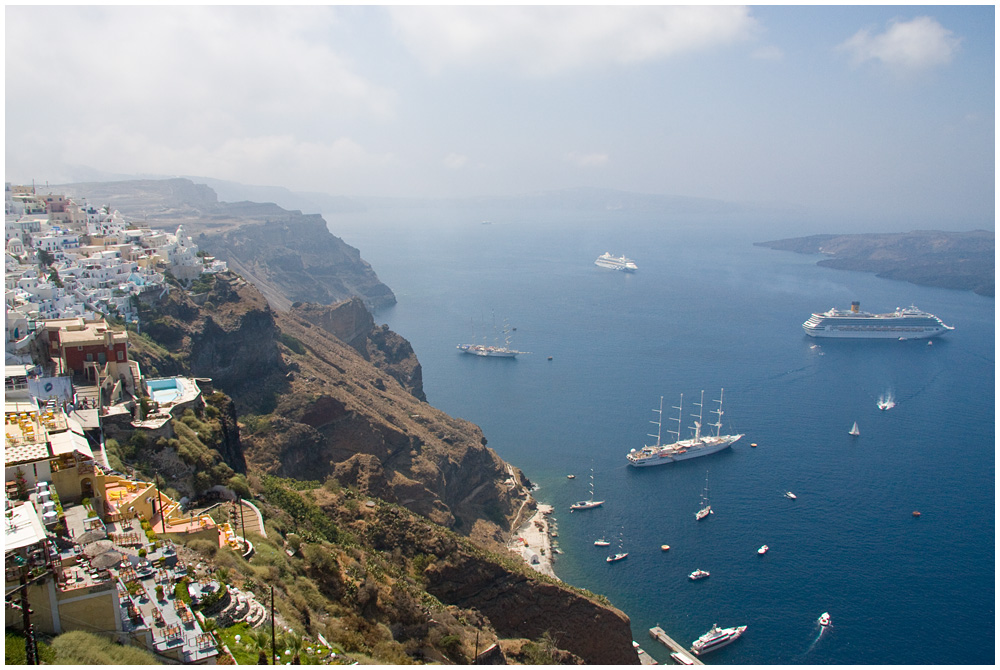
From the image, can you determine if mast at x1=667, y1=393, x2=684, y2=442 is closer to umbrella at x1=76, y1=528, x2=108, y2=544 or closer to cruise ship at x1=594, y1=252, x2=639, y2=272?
umbrella at x1=76, y1=528, x2=108, y2=544

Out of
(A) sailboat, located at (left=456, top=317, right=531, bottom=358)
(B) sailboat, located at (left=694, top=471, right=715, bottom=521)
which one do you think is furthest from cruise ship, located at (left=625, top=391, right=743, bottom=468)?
(A) sailboat, located at (left=456, top=317, right=531, bottom=358)

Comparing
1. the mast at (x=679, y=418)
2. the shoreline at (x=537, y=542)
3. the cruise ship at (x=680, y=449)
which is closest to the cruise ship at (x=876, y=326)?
the mast at (x=679, y=418)

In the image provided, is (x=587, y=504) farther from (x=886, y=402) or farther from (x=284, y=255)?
(x=284, y=255)

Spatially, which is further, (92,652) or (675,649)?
(675,649)

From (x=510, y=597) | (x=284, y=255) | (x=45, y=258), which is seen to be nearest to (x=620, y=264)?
(x=284, y=255)

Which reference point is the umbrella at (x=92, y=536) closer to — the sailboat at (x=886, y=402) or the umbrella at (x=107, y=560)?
the umbrella at (x=107, y=560)

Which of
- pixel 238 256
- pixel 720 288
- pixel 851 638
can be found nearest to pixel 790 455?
pixel 851 638
